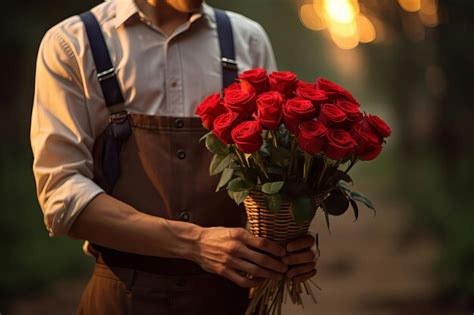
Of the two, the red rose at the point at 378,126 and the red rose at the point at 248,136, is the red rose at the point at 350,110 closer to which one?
the red rose at the point at 378,126

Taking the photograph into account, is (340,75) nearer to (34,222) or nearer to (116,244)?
(34,222)

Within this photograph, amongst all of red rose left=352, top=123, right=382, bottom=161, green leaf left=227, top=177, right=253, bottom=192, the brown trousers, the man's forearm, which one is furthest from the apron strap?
red rose left=352, top=123, right=382, bottom=161

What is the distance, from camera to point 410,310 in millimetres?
6828

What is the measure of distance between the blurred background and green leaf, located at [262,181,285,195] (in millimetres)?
4950

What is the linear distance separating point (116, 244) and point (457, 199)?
234 inches

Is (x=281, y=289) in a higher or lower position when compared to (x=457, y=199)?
higher

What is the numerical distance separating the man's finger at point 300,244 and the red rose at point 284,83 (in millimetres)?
344

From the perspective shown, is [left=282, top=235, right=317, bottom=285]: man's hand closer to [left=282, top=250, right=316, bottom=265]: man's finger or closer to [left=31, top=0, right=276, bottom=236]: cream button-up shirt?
[left=282, top=250, right=316, bottom=265]: man's finger

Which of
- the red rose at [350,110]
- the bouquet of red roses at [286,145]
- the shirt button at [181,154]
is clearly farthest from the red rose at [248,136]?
the shirt button at [181,154]

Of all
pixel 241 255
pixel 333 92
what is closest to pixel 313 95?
pixel 333 92

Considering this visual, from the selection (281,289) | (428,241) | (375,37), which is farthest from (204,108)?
(375,37)

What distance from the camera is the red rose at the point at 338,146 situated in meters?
1.74

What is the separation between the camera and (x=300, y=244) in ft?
6.25

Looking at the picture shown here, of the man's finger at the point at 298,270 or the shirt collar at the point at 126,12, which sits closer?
the man's finger at the point at 298,270
